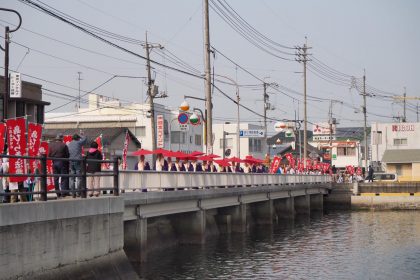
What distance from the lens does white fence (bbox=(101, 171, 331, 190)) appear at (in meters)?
21.9

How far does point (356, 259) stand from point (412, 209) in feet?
106

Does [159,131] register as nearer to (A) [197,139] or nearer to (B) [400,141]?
(A) [197,139]

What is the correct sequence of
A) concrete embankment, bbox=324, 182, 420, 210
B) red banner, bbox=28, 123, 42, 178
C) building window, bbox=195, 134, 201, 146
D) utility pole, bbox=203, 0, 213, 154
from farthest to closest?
building window, bbox=195, 134, 201, 146, concrete embankment, bbox=324, 182, 420, 210, utility pole, bbox=203, 0, 213, 154, red banner, bbox=28, 123, 42, 178

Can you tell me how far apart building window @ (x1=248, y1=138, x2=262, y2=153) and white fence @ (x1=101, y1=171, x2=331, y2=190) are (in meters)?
47.8

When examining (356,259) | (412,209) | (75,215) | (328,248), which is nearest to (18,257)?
(75,215)

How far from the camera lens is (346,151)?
388ft

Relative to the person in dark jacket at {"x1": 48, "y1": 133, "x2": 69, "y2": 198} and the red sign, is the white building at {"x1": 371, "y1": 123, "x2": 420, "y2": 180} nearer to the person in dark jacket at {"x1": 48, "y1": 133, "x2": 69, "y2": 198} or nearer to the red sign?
the red sign

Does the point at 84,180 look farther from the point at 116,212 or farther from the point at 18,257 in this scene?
the point at 18,257

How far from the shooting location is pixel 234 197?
36.0 metres

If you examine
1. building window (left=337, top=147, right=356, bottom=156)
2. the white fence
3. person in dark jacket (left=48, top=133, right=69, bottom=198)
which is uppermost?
building window (left=337, top=147, right=356, bottom=156)

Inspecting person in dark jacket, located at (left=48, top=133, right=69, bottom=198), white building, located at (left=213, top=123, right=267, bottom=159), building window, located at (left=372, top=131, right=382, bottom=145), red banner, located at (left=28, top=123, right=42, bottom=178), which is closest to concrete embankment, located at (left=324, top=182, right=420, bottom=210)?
white building, located at (left=213, top=123, right=267, bottom=159)

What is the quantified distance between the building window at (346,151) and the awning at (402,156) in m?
32.2

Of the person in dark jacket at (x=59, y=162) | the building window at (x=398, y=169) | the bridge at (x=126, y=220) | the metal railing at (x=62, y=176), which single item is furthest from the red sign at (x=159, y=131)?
the person in dark jacket at (x=59, y=162)

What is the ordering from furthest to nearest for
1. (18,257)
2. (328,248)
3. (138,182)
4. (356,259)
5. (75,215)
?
(328,248) < (356,259) < (138,182) < (75,215) < (18,257)
